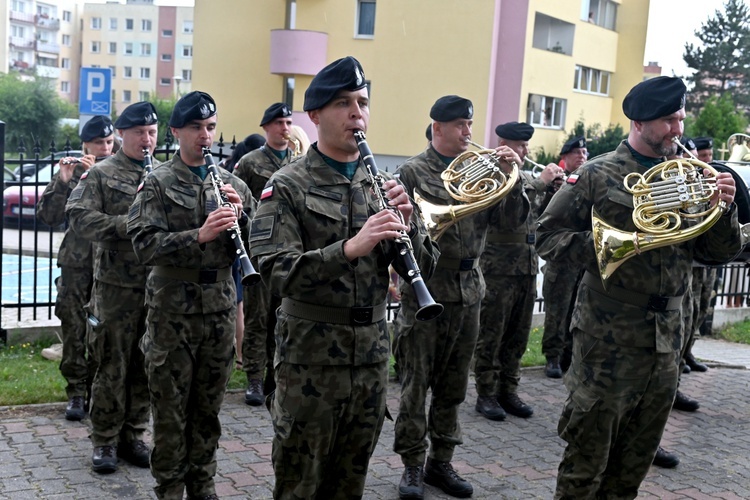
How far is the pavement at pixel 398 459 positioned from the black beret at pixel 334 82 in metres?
→ 2.74

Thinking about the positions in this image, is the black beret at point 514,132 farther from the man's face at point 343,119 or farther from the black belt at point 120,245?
the man's face at point 343,119

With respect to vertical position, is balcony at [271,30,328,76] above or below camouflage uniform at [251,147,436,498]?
above

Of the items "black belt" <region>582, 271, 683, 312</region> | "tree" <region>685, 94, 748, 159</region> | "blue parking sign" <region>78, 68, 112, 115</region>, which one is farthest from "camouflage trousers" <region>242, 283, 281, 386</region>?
"tree" <region>685, 94, 748, 159</region>

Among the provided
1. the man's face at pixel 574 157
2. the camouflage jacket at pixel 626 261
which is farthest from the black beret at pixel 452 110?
the man's face at pixel 574 157

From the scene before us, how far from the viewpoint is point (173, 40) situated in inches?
3716

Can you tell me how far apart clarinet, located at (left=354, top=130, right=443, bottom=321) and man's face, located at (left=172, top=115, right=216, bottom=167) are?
1550 millimetres

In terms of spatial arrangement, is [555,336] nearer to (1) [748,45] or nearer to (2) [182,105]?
(2) [182,105]

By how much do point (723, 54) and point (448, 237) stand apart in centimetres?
5766

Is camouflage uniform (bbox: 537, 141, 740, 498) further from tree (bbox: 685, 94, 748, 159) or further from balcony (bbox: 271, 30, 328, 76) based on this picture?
tree (bbox: 685, 94, 748, 159)

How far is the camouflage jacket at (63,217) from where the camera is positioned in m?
7.15

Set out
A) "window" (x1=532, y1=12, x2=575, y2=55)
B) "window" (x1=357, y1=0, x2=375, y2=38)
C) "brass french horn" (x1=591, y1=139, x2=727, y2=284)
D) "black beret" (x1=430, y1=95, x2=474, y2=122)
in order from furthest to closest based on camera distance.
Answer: "window" (x1=532, y1=12, x2=575, y2=55) < "window" (x1=357, y1=0, x2=375, y2=38) < "black beret" (x1=430, y1=95, x2=474, y2=122) < "brass french horn" (x1=591, y1=139, x2=727, y2=284)

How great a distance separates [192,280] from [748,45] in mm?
59677

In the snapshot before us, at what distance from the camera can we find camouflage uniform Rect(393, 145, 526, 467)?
582 centimetres

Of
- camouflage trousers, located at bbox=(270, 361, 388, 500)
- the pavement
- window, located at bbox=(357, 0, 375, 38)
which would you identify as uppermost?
window, located at bbox=(357, 0, 375, 38)
